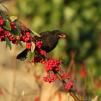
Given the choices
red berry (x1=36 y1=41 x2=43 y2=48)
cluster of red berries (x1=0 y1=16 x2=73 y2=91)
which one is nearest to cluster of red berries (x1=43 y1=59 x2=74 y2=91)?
cluster of red berries (x1=0 y1=16 x2=73 y2=91)

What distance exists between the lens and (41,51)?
3848 mm

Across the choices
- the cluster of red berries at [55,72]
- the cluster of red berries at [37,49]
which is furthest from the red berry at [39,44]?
the cluster of red berries at [55,72]

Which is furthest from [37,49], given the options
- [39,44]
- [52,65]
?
[52,65]

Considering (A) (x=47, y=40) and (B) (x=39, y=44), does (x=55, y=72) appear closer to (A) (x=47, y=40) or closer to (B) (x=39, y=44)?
(B) (x=39, y=44)

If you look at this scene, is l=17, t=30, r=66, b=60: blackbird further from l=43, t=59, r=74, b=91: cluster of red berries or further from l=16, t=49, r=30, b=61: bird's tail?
l=43, t=59, r=74, b=91: cluster of red berries

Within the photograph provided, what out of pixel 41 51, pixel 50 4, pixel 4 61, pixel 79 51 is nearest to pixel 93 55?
pixel 79 51

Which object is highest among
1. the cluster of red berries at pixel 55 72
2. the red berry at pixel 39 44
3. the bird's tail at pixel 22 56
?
the red berry at pixel 39 44

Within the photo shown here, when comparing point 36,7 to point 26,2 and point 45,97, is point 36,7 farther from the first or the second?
point 45,97

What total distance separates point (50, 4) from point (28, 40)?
5.39 meters

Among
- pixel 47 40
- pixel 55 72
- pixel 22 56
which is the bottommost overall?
pixel 55 72

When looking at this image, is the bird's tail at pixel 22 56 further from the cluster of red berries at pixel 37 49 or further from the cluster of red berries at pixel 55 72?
the cluster of red berries at pixel 55 72

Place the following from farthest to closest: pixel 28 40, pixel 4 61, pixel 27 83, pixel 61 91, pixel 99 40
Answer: pixel 99 40, pixel 4 61, pixel 27 83, pixel 61 91, pixel 28 40

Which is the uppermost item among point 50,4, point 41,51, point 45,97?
point 50,4

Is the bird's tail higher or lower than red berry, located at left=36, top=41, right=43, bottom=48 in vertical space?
lower
